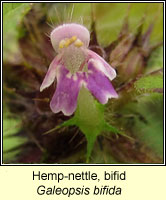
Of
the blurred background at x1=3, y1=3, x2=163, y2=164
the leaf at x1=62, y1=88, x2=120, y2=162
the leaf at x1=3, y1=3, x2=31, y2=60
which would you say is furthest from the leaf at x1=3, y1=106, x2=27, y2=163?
the leaf at x1=62, y1=88, x2=120, y2=162

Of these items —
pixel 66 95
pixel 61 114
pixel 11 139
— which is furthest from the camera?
pixel 11 139

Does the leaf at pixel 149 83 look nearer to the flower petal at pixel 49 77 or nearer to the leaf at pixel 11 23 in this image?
the flower petal at pixel 49 77

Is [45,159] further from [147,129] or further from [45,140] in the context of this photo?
[147,129]

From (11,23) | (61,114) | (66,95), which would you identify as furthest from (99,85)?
(11,23)

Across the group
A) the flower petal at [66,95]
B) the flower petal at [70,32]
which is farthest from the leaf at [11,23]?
the flower petal at [66,95]

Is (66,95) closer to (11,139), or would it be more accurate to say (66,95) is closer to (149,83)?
(149,83)

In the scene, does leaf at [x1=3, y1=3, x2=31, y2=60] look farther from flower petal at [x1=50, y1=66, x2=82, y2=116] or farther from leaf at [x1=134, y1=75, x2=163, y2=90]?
leaf at [x1=134, y1=75, x2=163, y2=90]

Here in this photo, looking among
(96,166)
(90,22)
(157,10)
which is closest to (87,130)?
(96,166)
